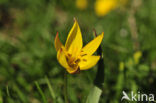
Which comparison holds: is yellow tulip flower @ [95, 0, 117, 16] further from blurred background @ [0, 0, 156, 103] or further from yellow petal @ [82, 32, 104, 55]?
yellow petal @ [82, 32, 104, 55]

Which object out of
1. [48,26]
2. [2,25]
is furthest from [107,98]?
[2,25]

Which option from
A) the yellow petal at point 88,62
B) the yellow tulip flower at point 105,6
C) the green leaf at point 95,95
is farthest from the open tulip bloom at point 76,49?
the yellow tulip flower at point 105,6

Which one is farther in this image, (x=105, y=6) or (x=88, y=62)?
(x=105, y=6)

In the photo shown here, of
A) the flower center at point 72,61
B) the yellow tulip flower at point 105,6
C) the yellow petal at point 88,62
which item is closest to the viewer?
the yellow petal at point 88,62

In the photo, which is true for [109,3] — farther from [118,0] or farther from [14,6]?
[14,6]

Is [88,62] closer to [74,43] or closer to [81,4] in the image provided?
[74,43]

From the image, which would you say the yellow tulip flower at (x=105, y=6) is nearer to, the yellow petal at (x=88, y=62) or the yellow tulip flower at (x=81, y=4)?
the yellow tulip flower at (x=81, y=4)

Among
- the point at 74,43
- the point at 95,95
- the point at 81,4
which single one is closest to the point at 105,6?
the point at 81,4
